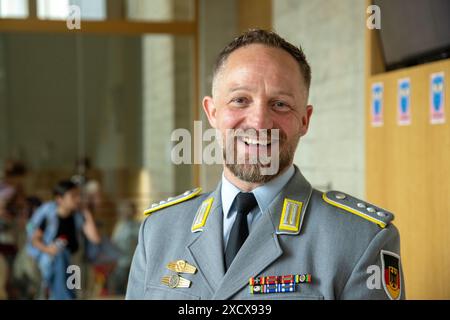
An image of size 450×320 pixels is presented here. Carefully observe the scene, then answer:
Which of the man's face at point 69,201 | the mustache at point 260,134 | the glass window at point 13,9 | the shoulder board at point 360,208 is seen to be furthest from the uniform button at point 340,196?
the glass window at point 13,9

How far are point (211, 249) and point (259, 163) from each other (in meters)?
0.19

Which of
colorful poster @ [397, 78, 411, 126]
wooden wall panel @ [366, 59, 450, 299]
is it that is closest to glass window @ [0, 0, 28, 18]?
wooden wall panel @ [366, 59, 450, 299]

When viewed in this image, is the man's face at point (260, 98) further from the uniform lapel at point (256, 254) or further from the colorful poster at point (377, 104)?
the colorful poster at point (377, 104)

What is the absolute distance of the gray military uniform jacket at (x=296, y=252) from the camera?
102cm

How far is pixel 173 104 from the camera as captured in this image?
14.2ft

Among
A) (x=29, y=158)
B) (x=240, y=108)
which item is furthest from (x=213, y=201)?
(x=29, y=158)

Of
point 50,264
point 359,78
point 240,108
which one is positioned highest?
point 359,78

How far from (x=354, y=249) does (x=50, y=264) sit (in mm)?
3196

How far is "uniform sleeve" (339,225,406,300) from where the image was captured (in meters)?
0.99

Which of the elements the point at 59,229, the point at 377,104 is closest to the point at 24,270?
the point at 59,229

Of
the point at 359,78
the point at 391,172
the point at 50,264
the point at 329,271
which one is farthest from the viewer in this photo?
the point at 50,264

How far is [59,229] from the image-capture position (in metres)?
3.75

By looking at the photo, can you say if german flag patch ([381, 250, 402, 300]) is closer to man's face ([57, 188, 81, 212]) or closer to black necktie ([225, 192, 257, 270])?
black necktie ([225, 192, 257, 270])
